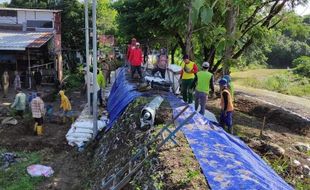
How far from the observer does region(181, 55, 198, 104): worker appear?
11.6m

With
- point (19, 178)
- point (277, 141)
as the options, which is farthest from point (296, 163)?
point (19, 178)

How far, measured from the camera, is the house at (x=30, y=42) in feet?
74.2

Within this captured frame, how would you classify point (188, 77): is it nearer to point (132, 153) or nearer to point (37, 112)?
point (132, 153)

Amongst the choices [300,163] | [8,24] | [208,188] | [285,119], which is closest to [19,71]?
[8,24]

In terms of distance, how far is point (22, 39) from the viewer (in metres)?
22.7

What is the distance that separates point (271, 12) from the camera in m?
17.9

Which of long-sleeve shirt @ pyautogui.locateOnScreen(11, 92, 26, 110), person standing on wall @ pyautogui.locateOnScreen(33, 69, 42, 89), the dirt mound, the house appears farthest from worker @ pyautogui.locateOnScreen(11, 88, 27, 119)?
the dirt mound

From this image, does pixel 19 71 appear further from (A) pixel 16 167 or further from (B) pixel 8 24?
(A) pixel 16 167

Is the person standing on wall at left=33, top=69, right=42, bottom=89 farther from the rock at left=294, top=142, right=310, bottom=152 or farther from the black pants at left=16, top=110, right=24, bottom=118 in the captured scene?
the rock at left=294, top=142, right=310, bottom=152

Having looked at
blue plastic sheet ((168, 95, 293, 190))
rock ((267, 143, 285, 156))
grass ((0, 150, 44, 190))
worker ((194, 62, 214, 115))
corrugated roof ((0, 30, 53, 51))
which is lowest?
grass ((0, 150, 44, 190))

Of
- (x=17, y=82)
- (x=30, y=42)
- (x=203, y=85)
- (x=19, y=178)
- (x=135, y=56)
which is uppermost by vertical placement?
(x=30, y=42)

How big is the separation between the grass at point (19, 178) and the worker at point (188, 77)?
4657mm

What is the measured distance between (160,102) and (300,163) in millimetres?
3848

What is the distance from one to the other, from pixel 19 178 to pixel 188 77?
17.7 ft
